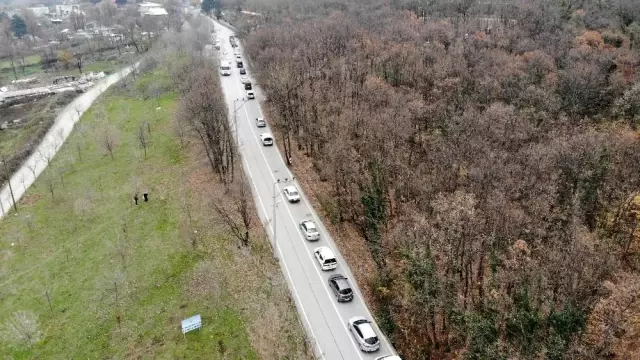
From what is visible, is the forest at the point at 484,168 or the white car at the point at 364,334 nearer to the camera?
the forest at the point at 484,168

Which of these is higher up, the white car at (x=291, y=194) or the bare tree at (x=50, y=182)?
the white car at (x=291, y=194)

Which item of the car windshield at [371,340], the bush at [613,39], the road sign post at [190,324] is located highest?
the bush at [613,39]

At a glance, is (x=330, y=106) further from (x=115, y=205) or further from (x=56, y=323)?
(x=56, y=323)

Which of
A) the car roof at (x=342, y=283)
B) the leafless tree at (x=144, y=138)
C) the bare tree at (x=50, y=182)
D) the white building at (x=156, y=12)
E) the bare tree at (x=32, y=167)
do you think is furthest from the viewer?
the white building at (x=156, y=12)

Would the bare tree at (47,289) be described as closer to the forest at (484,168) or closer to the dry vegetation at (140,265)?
the dry vegetation at (140,265)

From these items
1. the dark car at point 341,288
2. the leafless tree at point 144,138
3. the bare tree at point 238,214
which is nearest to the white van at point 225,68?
the leafless tree at point 144,138

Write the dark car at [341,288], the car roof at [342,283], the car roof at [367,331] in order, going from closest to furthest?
1. the car roof at [367,331]
2. the dark car at [341,288]
3. the car roof at [342,283]
